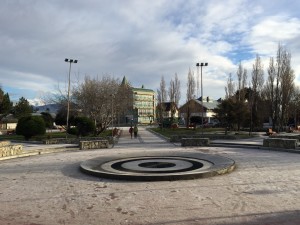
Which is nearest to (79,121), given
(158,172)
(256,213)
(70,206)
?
(158,172)

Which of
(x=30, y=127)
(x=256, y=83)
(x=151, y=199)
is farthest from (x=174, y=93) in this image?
(x=151, y=199)

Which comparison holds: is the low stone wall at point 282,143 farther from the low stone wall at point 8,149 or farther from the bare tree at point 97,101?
the bare tree at point 97,101

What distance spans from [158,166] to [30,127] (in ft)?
62.0

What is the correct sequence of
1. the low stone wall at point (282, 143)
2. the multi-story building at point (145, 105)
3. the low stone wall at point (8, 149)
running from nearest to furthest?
the low stone wall at point (8, 149), the low stone wall at point (282, 143), the multi-story building at point (145, 105)

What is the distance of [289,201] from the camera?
7.50 meters

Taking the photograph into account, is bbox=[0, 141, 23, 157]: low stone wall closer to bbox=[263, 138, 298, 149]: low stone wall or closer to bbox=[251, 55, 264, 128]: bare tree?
bbox=[263, 138, 298, 149]: low stone wall

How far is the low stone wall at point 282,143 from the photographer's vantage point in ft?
60.8

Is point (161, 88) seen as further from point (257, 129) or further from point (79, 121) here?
point (79, 121)

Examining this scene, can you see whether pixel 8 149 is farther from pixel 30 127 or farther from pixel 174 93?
pixel 174 93

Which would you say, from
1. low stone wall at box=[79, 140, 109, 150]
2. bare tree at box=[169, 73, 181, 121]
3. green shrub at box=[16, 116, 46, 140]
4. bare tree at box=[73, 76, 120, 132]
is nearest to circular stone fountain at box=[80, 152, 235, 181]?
low stone wall at box=[79, 140, 109, 150]

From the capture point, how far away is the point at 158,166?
12.6m

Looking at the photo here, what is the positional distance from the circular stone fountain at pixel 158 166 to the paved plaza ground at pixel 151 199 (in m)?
0.31

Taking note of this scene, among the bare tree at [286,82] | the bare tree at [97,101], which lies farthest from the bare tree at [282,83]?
the bare tree at [97,101]

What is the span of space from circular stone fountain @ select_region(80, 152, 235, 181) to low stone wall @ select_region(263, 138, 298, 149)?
6.41m
